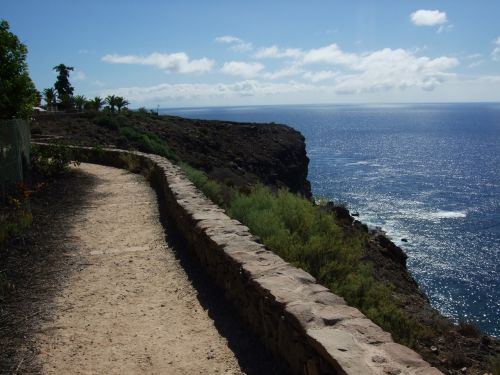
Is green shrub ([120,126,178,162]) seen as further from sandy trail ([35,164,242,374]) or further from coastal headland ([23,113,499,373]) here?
sandy trail ([35,164,242,374])

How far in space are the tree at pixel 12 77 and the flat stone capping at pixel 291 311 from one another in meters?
5.84

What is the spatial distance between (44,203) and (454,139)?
374ft

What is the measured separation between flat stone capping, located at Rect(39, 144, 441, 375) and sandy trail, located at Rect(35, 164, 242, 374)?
1.24 ft

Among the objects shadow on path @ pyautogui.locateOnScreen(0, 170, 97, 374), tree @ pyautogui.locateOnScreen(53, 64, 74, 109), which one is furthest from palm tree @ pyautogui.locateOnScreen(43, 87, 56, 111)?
shadow on path @ pyautogui.locateOnScreen(0, 170, 97, 374)

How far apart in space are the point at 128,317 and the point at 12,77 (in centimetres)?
755

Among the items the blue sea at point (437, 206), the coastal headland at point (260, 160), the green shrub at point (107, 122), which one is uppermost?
the green shrub at point (107, 122)

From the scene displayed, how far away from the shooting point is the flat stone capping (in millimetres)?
2898

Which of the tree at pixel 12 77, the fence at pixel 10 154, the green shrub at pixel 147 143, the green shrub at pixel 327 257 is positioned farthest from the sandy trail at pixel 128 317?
the green shrub at pixel 147 143

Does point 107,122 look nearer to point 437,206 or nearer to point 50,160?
point 50,160

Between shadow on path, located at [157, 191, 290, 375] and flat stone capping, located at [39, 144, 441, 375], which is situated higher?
flat stone capping, located at [39, 144, 441, 375]

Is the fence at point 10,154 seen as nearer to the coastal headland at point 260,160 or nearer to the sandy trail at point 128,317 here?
the sandy trail at point 128,317

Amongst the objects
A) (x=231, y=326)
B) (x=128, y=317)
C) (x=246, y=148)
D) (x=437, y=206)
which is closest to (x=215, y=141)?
(x=246, y=148)

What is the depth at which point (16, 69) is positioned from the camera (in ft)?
32.9

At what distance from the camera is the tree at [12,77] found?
9.76 m
